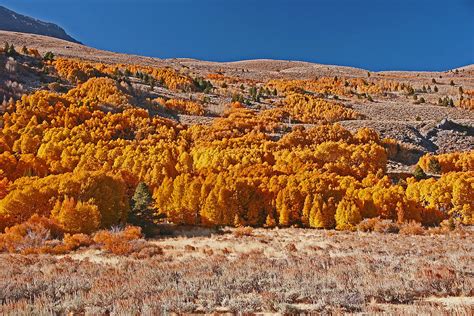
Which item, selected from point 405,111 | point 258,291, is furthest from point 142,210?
point 405,111

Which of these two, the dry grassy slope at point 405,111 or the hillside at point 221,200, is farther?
the dry grassy slope at point 405,111

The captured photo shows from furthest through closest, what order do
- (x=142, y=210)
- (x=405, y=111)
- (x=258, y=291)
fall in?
(x=405, y=111) < (x=142, y=210) < (x=258, y=291)

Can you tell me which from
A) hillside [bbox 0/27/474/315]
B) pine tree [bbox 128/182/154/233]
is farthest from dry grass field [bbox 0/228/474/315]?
pine tree [bbox 128/182/154/233]

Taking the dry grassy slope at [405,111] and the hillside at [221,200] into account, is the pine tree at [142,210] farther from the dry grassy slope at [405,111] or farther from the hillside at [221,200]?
the dry grassy slope at [405,111]

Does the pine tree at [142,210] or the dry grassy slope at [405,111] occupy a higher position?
the dry grassy slope at [405,111]

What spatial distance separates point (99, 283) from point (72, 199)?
29.6 m

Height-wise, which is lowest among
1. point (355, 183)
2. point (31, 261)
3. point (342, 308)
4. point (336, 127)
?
point (31, 261)

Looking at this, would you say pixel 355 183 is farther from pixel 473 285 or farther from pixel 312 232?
pixel 473 285

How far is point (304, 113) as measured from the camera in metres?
96.2

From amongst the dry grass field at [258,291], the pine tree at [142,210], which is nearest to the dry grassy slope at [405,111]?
the pine tree at [142,210]

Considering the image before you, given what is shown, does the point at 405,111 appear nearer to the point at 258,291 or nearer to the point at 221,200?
the point at 221,200

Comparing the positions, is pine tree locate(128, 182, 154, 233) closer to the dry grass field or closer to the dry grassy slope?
the dry grass field

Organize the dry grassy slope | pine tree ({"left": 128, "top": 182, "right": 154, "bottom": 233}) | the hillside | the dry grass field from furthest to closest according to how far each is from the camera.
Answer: the dry grassy slope
pine tree ({"left": 128, "top": 182, "right": 154, "bottom": 233})
the hillside
the dry grass field

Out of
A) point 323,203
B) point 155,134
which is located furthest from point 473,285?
point 155,134
